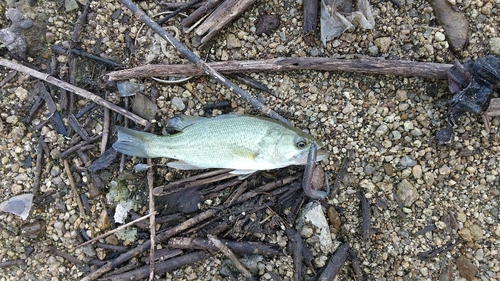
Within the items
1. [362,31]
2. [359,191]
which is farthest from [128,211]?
[362,31]

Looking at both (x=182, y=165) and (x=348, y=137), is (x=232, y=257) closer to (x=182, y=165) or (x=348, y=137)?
(x=182, y=165)

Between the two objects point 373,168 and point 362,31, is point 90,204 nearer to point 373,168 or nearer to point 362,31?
point 373,168

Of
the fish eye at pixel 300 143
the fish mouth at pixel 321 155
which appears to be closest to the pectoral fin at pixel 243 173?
the fish eye at pixel 300 143

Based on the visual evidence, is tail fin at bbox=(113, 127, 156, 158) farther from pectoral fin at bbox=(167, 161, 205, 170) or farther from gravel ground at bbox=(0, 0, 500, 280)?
gravel ground at bbox=(0, 0, 500, 280)

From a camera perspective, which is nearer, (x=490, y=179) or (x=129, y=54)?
(x=490, y=179)

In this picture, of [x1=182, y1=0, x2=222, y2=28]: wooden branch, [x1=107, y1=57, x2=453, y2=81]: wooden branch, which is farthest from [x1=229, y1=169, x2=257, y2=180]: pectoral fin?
[x1=182, y1=0, x2=222, y2=28]: wooden branch
